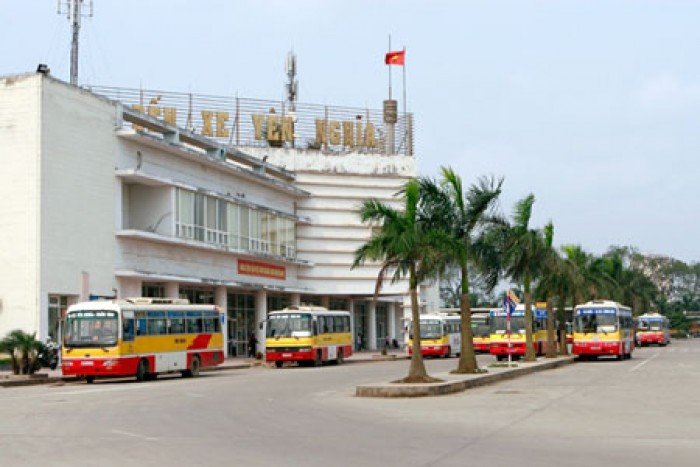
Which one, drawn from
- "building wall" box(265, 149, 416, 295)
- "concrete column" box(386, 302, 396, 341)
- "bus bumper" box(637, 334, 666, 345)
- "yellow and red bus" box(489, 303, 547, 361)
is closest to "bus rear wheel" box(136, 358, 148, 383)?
"yellow and red bus" box(489, 303, 547, 361)

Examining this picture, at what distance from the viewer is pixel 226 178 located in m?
61.5

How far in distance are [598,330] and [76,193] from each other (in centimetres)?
2548

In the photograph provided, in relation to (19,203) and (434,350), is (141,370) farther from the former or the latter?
(434,350)

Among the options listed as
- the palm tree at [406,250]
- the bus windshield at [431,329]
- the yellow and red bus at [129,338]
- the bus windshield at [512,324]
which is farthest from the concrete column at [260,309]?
the palm tree at [406,250]

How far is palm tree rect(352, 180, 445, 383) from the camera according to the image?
2833cm

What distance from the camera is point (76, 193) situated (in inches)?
1828

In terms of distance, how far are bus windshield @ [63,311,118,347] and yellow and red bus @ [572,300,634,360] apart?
2616 cm

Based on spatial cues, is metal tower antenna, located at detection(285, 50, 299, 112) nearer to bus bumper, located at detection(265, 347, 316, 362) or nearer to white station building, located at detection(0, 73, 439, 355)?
white station building, located at detection(0, 73, 439, 355)

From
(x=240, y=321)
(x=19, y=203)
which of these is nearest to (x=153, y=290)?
(x=240, y=321)

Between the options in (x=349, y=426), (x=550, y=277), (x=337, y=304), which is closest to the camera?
(x=349, y=426)

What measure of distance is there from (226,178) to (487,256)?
26.7 meters

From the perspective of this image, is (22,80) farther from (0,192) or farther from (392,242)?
A: (392,242)

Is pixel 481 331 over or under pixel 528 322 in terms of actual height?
under

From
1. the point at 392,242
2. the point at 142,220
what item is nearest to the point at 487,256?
the point at 392,242
